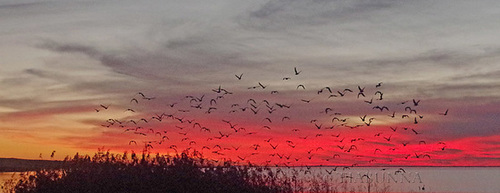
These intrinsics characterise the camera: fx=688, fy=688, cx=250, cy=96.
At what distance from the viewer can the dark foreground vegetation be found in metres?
26.2

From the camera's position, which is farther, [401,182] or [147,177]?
[401,182]

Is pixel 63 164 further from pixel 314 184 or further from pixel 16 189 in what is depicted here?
pixel 314 184

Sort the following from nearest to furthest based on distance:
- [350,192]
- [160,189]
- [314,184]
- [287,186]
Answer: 1. [160,189]
2. [287,186]
3. [314,184]
4. [350,192]

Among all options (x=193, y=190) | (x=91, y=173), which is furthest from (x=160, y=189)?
(x=91, y=173)

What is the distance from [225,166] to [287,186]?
3.66 m

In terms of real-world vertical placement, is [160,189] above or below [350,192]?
below

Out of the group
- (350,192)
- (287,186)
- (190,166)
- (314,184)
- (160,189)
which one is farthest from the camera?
(350,192)

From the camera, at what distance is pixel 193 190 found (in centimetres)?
2623

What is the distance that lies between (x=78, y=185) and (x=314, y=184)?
12.4 meters

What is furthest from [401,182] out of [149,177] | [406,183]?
[149,177]

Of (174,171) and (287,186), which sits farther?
(287,186)

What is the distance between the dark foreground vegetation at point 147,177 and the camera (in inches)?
1032

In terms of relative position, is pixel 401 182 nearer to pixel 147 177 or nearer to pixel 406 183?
pixel 406 183

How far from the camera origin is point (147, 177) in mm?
26562
